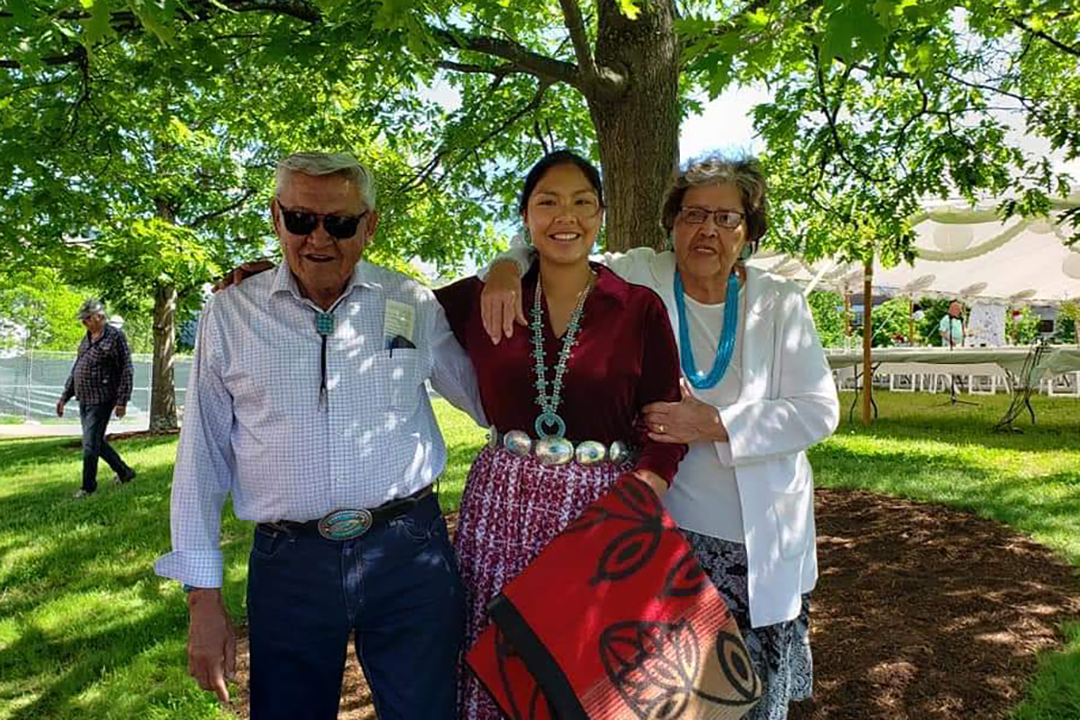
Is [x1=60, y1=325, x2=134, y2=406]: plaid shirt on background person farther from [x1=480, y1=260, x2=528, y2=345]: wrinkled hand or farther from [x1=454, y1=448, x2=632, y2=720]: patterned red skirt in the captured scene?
[x1=480, y1=260, x2=528, y2=345]: wrinkled hand

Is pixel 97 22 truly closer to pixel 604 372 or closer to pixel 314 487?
pixel 314 487

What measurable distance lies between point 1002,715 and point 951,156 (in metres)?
4.10

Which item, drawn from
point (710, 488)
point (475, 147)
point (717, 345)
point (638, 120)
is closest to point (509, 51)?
point (638, 120)

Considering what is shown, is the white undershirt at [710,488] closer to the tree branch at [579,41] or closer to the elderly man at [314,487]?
the elderly man at [314,487]

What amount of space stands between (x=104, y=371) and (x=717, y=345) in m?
8.43

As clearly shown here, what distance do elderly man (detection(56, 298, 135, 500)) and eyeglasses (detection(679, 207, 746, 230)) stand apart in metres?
8.09

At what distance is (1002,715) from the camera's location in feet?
10.7

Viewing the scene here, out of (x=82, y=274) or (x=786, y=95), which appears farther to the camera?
(x=82, y=274)

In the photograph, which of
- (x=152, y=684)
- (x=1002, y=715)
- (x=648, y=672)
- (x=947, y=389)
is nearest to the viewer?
(x=648, y=672)

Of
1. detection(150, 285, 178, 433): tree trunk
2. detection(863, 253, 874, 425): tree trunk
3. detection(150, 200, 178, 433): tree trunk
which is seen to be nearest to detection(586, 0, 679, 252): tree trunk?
detection(863, 253, 874, 425): tree trunk

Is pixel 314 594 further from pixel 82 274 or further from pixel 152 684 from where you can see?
pixel 82 274

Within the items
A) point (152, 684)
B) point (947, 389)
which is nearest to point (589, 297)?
point (152, 684)

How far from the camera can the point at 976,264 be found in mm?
12781

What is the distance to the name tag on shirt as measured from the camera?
2.22 metres
